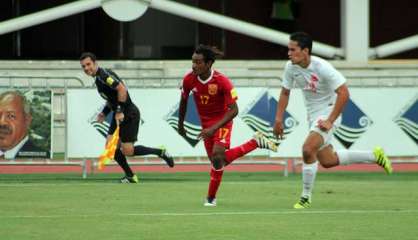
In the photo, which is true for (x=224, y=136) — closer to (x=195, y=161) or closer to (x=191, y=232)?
(x=191, y=232)

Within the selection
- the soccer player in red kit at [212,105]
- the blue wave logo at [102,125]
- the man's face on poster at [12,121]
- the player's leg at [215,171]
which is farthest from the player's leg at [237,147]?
the man's face on poster at [12,121]

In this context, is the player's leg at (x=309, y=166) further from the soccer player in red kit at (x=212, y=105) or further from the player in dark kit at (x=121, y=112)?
the player in dark kit at (x=121, y=112)

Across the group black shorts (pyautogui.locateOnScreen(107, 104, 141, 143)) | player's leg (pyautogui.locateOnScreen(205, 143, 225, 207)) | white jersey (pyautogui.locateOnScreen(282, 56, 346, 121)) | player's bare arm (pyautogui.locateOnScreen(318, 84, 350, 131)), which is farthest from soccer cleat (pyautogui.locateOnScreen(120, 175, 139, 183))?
player's bare arm (pyautogui.locateOnScreen(318, 84, 350, 131))

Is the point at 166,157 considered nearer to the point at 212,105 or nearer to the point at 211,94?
the point at 212,105

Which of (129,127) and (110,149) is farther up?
(129,127)

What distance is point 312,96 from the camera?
13.9 meters

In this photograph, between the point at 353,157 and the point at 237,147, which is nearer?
the point at 353,157

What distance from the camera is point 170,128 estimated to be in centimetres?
2039

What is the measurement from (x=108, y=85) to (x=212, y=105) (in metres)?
3.89

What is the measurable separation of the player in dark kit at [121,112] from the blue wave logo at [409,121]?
4279mm

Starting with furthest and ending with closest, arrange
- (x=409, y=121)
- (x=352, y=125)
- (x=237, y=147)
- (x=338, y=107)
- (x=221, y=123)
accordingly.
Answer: (x=409, y=121)
(x=352, y=125)
(x=237, y=147)
(x=221, y=123)
(x=338, y=107)

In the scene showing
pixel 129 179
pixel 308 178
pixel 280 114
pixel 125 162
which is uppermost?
pixel 280 114

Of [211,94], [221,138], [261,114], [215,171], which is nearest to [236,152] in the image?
[221,138]

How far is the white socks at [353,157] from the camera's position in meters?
14.6
